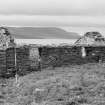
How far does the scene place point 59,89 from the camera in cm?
1098

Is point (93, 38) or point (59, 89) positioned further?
point (93, 38)

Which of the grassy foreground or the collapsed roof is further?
the collapsed roof

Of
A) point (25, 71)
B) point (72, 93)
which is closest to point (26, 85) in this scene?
point (72, 93)

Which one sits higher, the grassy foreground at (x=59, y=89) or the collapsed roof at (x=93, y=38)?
the collapsed roof at (x=93, y=38)

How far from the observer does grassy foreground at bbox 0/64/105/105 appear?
9891mm

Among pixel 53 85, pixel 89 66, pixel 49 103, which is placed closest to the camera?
pixel 49 103

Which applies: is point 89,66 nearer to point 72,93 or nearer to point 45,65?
point 45,65

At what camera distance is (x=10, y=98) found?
11094mm

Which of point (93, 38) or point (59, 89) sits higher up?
point (93, 38)

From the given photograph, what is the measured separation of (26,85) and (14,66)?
361cm

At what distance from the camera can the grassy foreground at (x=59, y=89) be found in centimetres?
989

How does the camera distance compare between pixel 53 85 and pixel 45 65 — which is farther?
pixel 45 65

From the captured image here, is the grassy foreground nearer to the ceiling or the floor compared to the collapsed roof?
nearer to the floor

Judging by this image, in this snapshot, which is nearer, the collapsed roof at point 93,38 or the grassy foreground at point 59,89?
the grassy foreground at point 59,89
